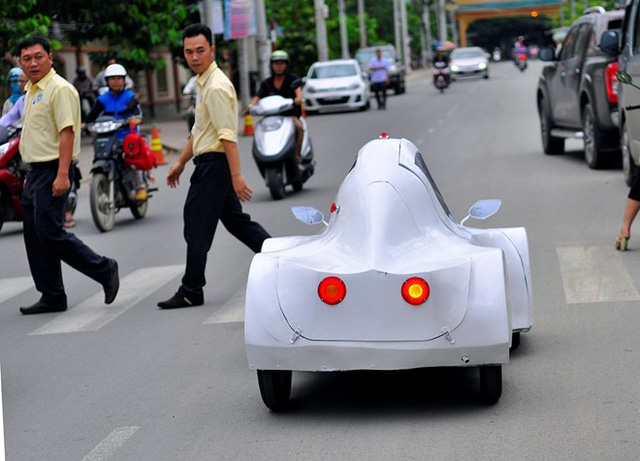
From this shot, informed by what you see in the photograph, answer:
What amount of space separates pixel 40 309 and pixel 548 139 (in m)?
11.8

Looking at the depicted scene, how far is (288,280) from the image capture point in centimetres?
653

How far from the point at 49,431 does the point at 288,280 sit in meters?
1.40

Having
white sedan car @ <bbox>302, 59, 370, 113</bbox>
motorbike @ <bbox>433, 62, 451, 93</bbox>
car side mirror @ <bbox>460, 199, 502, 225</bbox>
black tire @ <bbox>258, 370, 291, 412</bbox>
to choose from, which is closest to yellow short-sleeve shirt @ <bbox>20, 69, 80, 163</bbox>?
car side mirror @ <bbox>460, 199, 502, 225</bbox>

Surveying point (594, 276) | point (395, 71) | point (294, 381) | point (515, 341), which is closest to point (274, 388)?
point (294, 381)

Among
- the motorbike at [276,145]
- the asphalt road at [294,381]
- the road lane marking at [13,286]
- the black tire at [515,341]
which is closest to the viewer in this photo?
the asphalt road at [294,381]

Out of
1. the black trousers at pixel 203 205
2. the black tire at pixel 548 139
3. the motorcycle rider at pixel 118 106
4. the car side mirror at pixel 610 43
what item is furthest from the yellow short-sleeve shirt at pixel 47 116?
the black tire at pixel 548 139

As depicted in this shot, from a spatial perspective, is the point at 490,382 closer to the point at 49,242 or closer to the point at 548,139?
the point at 49,242

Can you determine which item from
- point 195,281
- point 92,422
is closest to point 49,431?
point 92,422

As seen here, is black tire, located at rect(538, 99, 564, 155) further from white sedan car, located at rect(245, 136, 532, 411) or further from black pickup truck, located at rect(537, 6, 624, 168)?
white sedan car, located at rect(245, 136, 532, 411)

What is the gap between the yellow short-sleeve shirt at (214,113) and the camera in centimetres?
970

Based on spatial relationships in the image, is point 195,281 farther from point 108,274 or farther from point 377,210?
point 377,210

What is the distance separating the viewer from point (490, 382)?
6.57 m

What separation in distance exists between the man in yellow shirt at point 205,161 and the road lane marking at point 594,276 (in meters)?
2.40

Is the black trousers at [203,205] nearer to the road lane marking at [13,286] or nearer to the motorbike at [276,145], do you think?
the road lane marking at [13,286]
